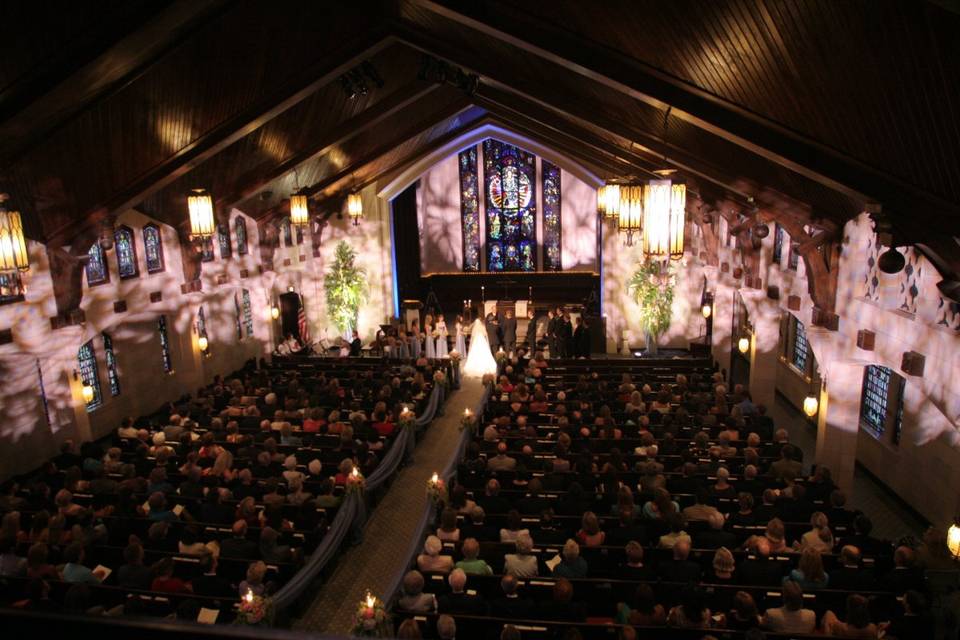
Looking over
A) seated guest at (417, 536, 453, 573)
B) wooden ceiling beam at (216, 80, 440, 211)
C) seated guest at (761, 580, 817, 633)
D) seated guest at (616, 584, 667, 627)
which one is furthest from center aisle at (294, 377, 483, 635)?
wooden ceiling beam at (216, 80, 440, 211)

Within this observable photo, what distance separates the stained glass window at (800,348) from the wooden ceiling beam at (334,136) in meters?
11.0

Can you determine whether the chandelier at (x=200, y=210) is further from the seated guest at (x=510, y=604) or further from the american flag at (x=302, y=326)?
the american flag at (x=302, y=326)

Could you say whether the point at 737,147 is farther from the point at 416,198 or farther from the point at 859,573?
the point at 416,198

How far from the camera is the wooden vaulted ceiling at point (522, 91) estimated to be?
5.15 metres

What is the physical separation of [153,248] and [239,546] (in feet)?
35.3

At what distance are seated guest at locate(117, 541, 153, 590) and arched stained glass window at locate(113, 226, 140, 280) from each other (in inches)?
372

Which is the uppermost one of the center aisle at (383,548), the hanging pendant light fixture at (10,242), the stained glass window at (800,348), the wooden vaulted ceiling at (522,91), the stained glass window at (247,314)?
the wooden vaulted ceiling at (522,91)

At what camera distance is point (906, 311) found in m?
9.14

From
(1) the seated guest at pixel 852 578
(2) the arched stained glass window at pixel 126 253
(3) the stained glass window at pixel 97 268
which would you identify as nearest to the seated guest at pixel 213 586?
(1) the seated guest at pixel 852 578

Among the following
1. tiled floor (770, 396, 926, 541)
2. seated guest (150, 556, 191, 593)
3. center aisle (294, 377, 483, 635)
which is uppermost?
seated guest (150, 556, 191, 593)

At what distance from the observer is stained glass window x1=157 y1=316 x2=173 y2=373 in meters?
17.3

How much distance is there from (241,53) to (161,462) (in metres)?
6.59

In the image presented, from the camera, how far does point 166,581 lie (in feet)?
23.1

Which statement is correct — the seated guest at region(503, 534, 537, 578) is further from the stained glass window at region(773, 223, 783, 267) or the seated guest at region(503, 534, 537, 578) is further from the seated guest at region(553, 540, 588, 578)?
the stained glass window at region(773, 223, 783, 267)
